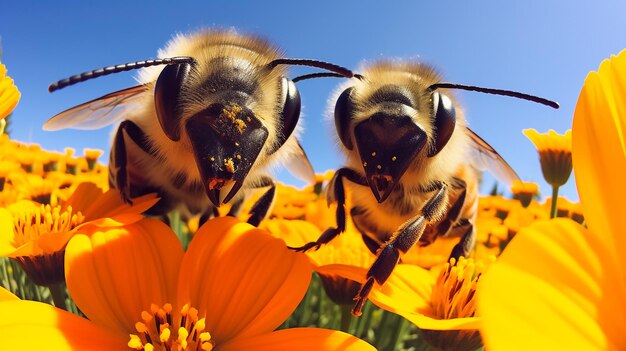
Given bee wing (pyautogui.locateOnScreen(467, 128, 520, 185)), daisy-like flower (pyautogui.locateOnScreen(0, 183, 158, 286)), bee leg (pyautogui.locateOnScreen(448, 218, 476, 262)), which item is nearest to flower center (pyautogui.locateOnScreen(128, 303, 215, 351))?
daisy-like flower (pyautogui.locateOnScreen(0, 183, 158, 286))

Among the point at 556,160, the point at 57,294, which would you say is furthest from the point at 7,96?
the point at 556,160

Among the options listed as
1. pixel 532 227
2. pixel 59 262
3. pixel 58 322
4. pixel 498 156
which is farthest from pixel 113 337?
pixel 498 156

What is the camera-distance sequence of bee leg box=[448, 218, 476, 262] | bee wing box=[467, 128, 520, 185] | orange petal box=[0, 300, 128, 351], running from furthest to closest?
bee wing box=[467, 128, 520, 185] → bee leg box=[448, 218, 476, 262] → orange petal box=[0, 300, 128, 351]

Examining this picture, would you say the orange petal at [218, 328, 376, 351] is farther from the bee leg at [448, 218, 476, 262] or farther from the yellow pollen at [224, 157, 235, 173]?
the bee leg at [448, 218, 476, 262]

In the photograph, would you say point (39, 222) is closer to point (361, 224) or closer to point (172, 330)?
point (172, 330)

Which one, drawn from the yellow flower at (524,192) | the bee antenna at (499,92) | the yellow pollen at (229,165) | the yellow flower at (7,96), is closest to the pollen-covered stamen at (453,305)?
the bee antenna at (499,92)

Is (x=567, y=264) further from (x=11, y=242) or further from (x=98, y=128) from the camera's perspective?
(x=98, y=128)

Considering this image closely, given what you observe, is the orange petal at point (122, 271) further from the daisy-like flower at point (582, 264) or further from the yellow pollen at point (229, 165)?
the daisy-like flower at point (582, 264)

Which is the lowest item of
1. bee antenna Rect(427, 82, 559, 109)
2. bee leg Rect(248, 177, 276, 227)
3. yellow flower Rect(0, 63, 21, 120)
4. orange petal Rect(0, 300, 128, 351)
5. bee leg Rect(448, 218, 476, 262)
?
orange petal Rect(0, 300, 128, 351)
